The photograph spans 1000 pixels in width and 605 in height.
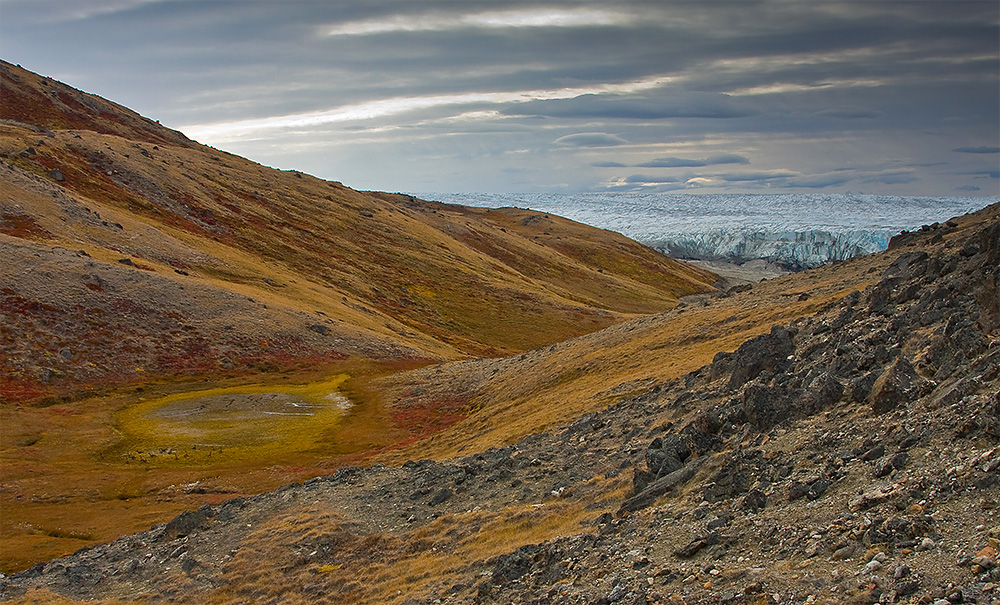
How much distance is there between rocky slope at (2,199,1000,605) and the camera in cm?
1670

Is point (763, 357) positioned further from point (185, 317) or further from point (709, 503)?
point (185, 317)

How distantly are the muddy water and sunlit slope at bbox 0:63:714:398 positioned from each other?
9792mm

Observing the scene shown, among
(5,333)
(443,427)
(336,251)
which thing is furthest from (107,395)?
(336,251)

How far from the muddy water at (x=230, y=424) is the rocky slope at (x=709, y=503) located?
20551 millimetres

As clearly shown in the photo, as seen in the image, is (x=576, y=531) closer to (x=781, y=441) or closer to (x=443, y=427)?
(x=781, y=441)

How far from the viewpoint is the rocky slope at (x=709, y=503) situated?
54.8 feet

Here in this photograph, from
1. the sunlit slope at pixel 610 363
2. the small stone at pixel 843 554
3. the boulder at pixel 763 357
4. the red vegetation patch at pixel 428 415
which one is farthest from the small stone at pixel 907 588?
the red vegetation patch at pixel 428 415

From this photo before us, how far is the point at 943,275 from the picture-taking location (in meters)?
30.2

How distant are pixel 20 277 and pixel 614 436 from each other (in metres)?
78.3

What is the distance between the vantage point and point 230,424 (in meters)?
69.9

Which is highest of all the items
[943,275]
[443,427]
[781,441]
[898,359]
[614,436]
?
[943,275]

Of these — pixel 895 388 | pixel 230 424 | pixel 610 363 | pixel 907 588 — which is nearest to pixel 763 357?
pixel 895 388

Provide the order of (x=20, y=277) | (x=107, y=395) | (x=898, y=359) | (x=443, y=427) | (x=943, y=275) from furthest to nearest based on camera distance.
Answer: (x=20, y=277) → (x=107, y=395) → (x=443, y=427) → (x=943, y=275) → (x=898, y=359)

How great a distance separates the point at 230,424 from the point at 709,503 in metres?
57.9
